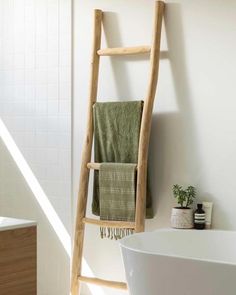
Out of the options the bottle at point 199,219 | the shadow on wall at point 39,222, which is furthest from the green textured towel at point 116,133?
the shadow on wall at point 39,222

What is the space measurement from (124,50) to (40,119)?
828 mm

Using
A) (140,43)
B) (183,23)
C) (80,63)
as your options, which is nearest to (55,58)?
(80,63)

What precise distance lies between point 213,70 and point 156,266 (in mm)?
1314

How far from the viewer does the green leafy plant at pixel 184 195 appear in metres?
3.19

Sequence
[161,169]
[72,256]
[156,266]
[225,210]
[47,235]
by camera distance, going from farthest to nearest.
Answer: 1. [47,235]
2. [72,256]
3. [161,169]
4. [225,210]
5. [156,266]

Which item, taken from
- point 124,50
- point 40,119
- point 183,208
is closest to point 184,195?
point 183,208

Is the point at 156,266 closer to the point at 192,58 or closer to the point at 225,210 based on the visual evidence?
the point at 225,210

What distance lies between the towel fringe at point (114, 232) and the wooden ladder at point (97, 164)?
8cm

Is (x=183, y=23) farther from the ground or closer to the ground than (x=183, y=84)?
farther from the ground

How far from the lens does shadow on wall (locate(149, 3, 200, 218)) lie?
3.28 meters

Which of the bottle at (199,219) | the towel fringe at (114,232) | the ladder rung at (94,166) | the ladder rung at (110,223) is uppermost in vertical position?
the ladder rung at (94,166)

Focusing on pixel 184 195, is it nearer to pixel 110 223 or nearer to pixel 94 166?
pixel 110 223

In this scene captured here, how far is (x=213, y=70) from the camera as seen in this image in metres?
3.18

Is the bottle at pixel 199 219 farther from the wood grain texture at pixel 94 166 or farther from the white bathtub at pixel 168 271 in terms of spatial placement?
the wood grain texture at pixel 94 166
